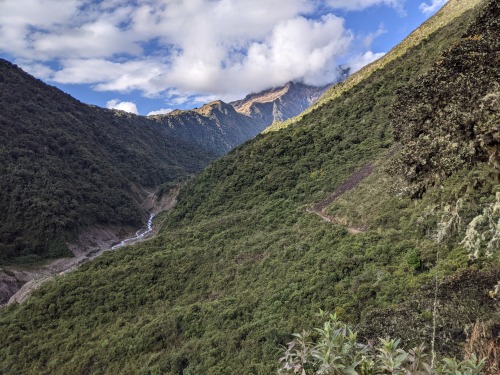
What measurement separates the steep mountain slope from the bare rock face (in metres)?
7.95

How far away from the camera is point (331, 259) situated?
20.0 metres

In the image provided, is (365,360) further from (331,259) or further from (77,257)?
(77,257)

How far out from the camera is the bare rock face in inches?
1757

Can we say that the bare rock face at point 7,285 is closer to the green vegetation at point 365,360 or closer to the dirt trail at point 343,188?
the dirt trail at point 343,188

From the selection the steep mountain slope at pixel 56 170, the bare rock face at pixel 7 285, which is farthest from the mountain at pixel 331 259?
the steep mountain slope at pixel 56 170

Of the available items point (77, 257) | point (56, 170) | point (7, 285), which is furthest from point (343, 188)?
point (56, 170)

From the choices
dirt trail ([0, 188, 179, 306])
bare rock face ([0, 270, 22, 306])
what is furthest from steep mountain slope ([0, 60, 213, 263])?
bare rock face ([0, 270, 22, 306])

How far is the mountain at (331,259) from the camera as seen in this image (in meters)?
7.69

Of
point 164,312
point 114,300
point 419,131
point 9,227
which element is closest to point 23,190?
point 9,227

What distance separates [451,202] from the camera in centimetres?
845

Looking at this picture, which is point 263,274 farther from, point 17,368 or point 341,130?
point 341,130

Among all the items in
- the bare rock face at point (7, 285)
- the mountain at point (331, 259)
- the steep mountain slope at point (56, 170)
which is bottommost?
the mountain at point (331, 259)

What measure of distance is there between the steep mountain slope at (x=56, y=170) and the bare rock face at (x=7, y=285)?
795 cm

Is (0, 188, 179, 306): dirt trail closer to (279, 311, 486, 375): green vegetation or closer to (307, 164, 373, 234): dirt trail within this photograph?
(307, 164, 373, 234): dirt trail
